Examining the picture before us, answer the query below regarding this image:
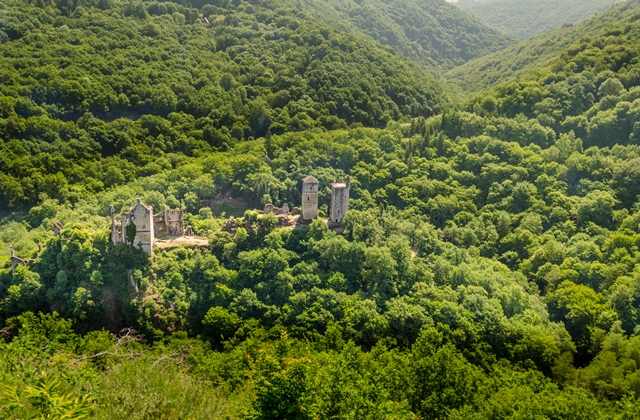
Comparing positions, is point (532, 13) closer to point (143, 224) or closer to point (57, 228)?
point (143, 224)

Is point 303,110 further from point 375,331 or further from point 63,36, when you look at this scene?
point 375,331

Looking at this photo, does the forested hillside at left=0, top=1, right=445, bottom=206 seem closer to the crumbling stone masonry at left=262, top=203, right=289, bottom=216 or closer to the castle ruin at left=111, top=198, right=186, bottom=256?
the castle ruin at left=111, top=198, right=186, bottom=256

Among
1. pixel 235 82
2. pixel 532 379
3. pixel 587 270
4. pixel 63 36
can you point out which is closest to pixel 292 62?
pixel 235 82

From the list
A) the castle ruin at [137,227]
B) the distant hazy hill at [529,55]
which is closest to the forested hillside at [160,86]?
the castle ruin at [137,227]

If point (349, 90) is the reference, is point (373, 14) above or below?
above

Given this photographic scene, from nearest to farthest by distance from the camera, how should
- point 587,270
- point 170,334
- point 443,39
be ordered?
point 170,334
point 587,270
point 443,39
